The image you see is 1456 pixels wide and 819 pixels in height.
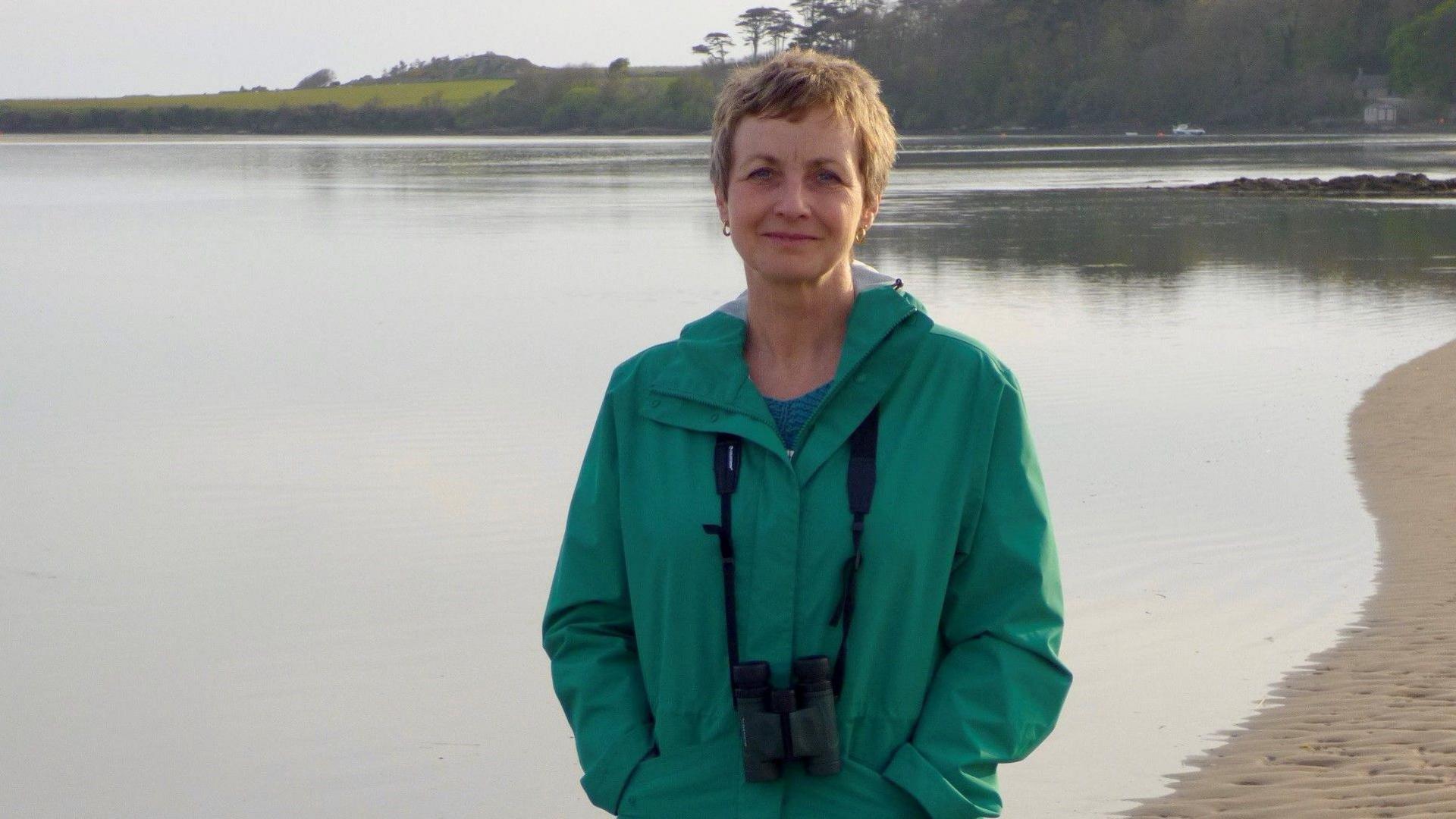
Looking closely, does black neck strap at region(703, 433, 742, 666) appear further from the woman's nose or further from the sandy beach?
the sandy beach

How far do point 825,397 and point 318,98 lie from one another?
140886 mm

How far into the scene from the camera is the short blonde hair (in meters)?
2.03

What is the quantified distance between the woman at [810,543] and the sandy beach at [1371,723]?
2.44 m

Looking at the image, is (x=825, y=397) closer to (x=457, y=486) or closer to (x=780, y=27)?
(x=457, y=486)

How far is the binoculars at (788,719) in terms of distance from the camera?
193 cm

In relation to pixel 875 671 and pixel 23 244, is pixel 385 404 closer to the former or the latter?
pixel 875 671

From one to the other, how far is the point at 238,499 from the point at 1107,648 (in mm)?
4614

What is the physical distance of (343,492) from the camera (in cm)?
839

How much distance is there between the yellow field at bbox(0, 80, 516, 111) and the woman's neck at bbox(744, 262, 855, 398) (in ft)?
427

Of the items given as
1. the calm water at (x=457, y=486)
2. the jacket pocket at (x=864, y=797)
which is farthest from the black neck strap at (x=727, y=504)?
the calm water at (x=457, y=486)

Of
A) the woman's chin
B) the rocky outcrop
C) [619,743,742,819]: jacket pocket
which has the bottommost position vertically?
the rocky outcrop

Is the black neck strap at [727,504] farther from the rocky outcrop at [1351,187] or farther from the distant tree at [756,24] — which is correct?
the distant tree at [756,24]

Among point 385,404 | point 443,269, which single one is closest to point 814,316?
point 385,404

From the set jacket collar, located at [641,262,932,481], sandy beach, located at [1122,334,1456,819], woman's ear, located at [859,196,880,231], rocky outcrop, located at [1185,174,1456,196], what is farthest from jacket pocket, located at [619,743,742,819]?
rocky outcrop, located at [1185,174,1456,196]
